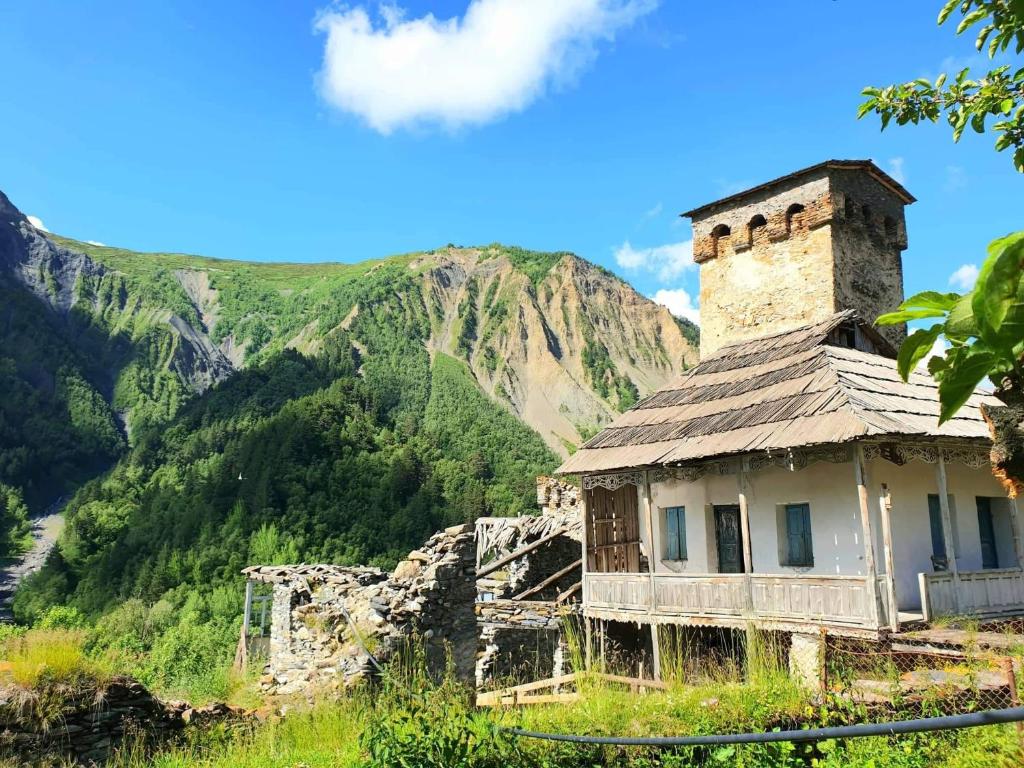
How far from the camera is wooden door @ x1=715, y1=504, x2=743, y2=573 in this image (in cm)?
1509

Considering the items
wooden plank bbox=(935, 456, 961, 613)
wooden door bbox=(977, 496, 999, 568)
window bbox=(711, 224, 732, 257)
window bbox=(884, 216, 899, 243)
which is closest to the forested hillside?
wooden plank bbox=(935, 456, 961, 613)

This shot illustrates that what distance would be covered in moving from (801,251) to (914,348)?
19.5 metres

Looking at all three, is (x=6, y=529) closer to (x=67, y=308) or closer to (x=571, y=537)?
(x=67, y=308)

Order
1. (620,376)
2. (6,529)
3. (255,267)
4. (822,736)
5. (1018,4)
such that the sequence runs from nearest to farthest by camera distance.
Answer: (1018,4)
(822,736)
(6,529)
(620,376)
(255,267)

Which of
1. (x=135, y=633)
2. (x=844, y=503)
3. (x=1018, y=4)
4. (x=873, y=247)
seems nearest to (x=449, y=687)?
(x=1018, y=4)

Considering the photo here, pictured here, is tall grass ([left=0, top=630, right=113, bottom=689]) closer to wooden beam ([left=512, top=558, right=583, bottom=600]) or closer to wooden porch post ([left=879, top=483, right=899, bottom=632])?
wooden porch post ([left=879, top=483, right=899, bottom=632])

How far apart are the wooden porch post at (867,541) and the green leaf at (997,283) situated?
11.4m

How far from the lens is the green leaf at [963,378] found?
43.8 inches

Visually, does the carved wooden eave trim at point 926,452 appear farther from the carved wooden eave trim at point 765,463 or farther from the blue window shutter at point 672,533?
the blue window shutter at point 672,533

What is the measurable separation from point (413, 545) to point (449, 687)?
34601mm

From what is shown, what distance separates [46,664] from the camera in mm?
7664

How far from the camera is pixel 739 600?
1268 centimetres

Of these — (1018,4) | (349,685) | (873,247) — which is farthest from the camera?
(873,247)

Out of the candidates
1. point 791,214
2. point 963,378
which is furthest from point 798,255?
point 963,378
